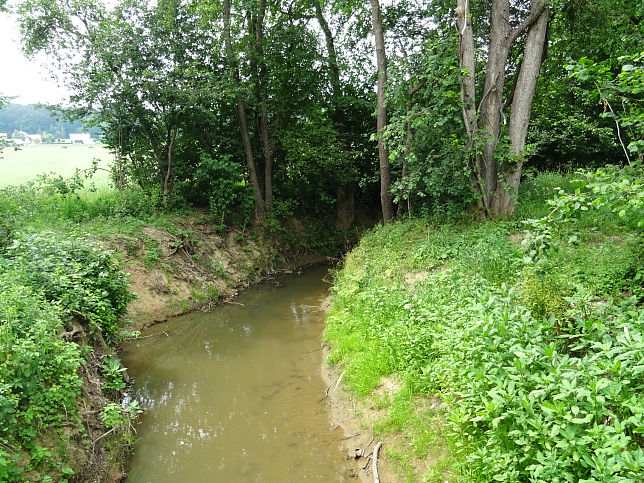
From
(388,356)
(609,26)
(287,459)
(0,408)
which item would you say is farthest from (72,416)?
(609,26)

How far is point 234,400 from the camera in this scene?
688 cm

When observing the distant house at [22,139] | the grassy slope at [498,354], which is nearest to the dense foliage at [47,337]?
the grassy slope at [498,354]

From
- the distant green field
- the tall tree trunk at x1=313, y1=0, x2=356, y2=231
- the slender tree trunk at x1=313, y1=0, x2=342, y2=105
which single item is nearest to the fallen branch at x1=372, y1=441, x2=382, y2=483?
the distant green field

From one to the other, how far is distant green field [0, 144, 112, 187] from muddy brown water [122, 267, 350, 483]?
6.68 metres

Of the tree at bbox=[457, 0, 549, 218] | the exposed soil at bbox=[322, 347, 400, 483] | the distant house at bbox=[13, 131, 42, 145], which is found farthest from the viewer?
the distant house at bbox=[13, 131, 42, 145]

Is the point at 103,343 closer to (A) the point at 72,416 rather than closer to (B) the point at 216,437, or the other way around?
(A) the point at 72,416

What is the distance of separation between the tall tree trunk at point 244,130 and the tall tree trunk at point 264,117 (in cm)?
36

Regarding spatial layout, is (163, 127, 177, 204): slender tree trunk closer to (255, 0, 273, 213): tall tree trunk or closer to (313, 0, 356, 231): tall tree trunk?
(255, 0, 273, 213): tall tree trunk

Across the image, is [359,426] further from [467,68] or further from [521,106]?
[521,106]

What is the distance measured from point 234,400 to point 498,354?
184 inches

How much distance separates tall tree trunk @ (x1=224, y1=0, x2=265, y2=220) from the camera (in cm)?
1348

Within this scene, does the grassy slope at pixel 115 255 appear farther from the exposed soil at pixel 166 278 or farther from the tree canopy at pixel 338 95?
the tree canopy at pixel 338 95

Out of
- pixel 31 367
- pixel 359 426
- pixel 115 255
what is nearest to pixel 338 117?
pixel 115 255

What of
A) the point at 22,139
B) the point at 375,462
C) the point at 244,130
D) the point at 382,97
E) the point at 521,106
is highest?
the point at 382,97
